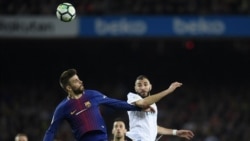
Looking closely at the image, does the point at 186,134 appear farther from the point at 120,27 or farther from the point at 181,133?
the point at 120,27

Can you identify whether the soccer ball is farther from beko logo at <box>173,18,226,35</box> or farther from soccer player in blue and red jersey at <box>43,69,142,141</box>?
beko logo at <box>173,18,226,35</box>

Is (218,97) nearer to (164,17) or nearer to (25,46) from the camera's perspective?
(164,17)

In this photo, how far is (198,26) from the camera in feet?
71.7

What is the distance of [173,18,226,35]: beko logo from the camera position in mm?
21734

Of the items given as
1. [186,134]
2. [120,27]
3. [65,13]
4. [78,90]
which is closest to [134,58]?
[120,27]

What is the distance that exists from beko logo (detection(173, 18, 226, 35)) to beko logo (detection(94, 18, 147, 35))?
109 cm

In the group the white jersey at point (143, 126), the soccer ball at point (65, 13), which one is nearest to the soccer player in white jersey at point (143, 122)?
the white jersey at point (143, 126)

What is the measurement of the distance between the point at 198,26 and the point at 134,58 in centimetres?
455

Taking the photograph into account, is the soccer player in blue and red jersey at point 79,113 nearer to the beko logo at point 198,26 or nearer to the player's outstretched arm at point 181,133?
the player's outstretched arm at point 181,133

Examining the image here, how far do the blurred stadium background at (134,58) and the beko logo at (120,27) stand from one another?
0.03m

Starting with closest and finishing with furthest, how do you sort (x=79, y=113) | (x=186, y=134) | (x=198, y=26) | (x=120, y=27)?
1. (x=79, y=113)
2. (x=186, y=134)
3. (x=198, y=26)
4. (x=120, y=27)

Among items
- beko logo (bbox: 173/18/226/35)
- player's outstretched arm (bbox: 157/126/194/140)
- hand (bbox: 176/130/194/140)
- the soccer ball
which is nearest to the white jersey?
player's outstretched arm (bbox: 157/126/194/140)

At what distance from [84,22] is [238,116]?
19.3ft

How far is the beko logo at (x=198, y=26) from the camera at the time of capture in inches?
856
